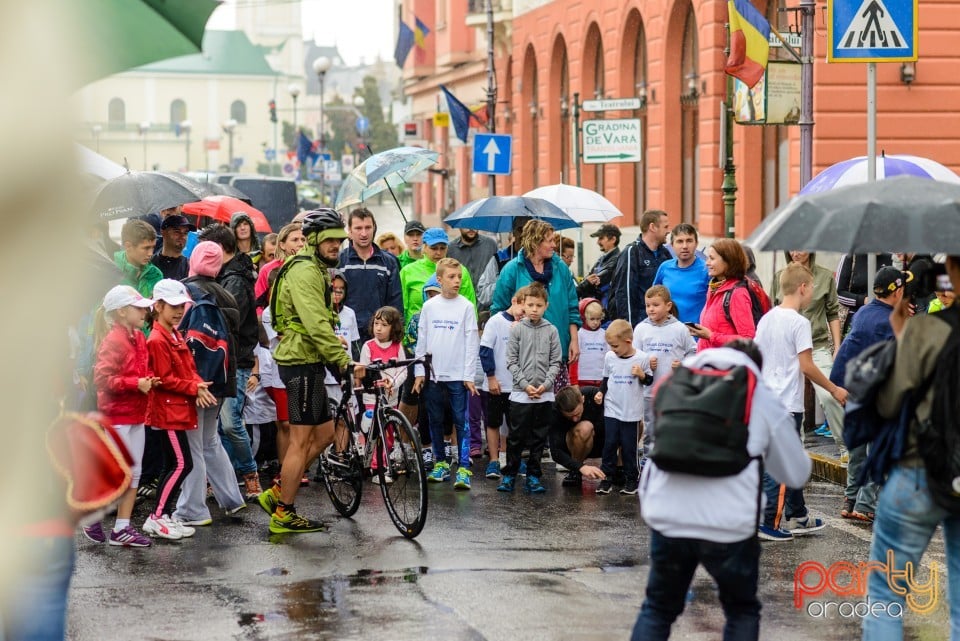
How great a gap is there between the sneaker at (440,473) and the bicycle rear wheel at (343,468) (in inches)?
61.7

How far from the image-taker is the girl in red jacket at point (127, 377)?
8.47 meters

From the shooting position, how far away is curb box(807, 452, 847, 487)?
11.1 meters

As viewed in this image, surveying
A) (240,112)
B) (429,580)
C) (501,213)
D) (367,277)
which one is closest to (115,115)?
(429,580)

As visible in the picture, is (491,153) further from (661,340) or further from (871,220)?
(871,220)

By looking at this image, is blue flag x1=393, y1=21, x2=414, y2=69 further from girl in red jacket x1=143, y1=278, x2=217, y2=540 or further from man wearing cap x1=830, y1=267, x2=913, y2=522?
man wearing cap x1=830, y1=267, x2=913, y2=522

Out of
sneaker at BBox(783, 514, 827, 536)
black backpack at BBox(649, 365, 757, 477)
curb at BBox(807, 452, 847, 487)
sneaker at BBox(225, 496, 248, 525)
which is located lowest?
curb at BBox(807, 452, 847, 487)

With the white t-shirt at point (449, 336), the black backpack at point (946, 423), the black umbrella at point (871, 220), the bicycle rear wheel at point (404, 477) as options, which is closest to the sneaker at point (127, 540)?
the bicycle rear wheel at point (404, 477)

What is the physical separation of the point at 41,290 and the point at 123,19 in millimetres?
454

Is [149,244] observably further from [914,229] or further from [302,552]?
[914,229]

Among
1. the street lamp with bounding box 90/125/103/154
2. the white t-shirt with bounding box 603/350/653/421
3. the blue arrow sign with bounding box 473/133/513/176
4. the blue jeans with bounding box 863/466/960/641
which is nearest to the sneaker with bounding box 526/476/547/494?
the white t-shirt with bounding box 603/350/653/421

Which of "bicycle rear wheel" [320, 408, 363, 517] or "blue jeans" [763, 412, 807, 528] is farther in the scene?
"bicycle rear wheel" [320, 408, 363, 517]

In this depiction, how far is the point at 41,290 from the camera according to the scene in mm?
1788

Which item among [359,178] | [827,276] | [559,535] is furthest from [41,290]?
[359,178]

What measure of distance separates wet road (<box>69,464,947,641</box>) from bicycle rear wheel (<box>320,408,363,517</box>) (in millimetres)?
128
